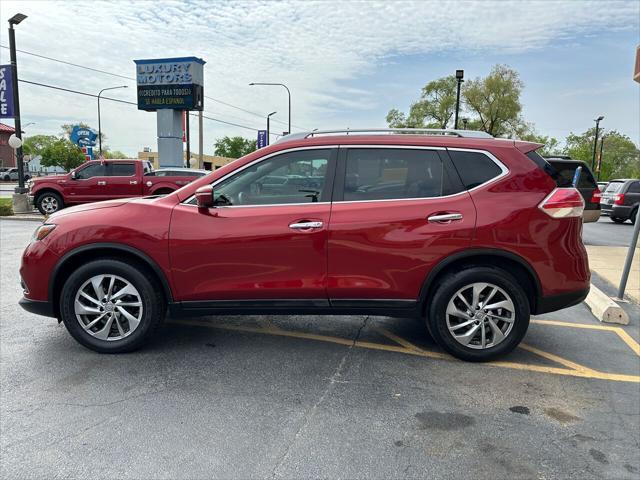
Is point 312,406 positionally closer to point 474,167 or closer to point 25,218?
point 474,167

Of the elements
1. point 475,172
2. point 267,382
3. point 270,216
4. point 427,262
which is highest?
point 475,172

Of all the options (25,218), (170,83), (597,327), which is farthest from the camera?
(170,83)

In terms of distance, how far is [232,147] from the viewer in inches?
4013

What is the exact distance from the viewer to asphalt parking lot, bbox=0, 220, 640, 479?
2.67 metres

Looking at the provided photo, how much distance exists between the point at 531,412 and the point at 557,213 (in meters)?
1.56

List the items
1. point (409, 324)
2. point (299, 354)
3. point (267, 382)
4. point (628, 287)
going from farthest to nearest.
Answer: point (628, 287), point (409, 324), point (299, 354), point (267, 382)

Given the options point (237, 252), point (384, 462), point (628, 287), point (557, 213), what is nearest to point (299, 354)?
point (237, 252)

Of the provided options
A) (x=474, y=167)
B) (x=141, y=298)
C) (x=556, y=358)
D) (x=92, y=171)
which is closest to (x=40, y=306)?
(x=141, y=298)

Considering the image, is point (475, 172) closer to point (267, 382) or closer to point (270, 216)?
point (270, 216)

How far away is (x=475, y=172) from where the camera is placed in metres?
3.96

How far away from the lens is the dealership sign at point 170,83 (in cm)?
2534

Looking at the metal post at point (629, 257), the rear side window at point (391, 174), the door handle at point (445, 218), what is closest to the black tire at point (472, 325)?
the door handle at point (445, 218)

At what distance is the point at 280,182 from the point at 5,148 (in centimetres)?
8793

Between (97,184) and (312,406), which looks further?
(97,184)
